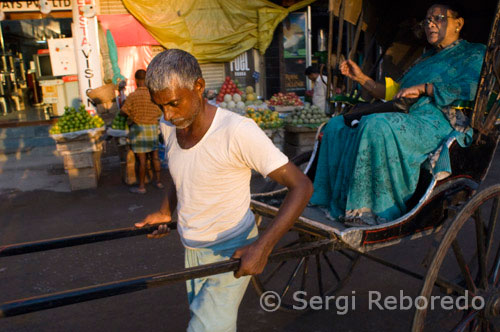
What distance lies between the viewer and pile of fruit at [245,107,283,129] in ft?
23.5

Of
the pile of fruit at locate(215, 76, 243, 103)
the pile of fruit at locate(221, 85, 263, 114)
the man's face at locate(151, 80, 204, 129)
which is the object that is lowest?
the pile of fruit at locate(221, 85, 263, 114)

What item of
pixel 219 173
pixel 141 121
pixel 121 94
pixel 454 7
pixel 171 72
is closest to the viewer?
pixel 171 72

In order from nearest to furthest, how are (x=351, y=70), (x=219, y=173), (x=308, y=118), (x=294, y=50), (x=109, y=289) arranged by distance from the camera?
(x=109, y=289)
(x=219, y=173)
(x=351, y=70)
(x=308, y=118)
(x=294, y=50)

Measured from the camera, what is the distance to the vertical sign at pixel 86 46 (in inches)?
328

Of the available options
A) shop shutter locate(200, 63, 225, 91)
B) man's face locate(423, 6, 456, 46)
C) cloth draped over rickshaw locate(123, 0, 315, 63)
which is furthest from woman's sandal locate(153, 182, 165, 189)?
man's face locate(423, 6, 456, 46)

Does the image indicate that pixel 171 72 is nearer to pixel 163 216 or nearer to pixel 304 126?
pixel 163 216

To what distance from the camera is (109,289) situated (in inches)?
59.3

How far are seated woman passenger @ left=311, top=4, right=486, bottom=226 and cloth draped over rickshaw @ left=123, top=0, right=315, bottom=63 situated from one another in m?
7.13

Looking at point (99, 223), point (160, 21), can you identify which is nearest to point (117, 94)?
point (160, 21)

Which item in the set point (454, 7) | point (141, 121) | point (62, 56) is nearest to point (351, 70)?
point (454, 7)

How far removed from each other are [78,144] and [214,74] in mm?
4633

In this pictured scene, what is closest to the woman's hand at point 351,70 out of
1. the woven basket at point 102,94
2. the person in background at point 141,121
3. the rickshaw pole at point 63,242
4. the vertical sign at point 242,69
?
the rickshaw pole at point 63,242

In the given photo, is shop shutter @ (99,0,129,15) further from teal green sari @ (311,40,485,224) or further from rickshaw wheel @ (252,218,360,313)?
teal green sari @ (311,40,485,224)

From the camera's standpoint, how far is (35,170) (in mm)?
8156
